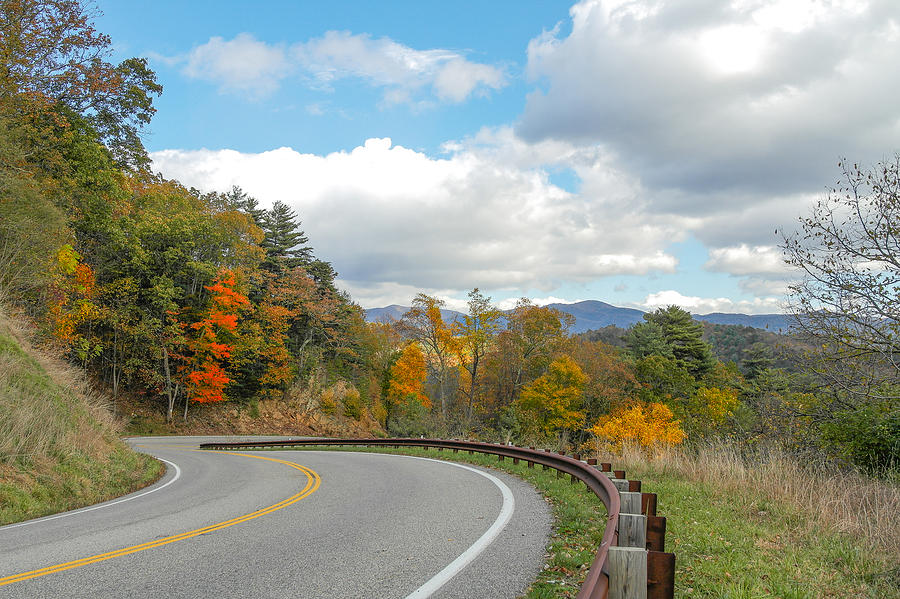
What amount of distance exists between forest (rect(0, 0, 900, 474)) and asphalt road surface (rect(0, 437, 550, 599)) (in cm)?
752

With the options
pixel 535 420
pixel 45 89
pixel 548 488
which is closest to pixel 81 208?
pixel 45 89

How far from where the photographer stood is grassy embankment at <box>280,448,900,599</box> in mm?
4688

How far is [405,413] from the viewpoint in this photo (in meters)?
51.9

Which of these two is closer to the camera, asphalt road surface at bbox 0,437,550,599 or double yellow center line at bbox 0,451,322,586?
asphalt road surface at bbox 0,437,550,599

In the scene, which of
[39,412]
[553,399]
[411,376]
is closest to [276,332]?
[411,376]

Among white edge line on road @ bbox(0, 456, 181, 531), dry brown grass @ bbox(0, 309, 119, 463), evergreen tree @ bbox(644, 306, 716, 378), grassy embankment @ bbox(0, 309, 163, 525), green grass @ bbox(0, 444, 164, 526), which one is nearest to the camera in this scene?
white edge line on road @ bbox(0, 456, 181, 531)

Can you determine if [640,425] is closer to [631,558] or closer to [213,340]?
[213,340]

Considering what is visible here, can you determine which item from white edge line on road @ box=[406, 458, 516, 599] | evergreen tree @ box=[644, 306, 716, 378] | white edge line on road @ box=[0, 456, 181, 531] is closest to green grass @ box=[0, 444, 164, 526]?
white edge line on road @ box=[0, 456, 181, 531]

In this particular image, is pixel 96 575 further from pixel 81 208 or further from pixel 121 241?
pixel 121 241

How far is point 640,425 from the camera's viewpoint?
44906 millimetres

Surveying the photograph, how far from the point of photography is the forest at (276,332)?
1264 centimetres

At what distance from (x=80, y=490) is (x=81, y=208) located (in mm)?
19604

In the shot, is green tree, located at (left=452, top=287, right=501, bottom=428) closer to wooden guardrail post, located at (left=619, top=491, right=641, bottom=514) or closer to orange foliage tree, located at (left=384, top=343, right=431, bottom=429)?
orange foliage tree, located at (left=384, top=343, right=431, bottom=429)

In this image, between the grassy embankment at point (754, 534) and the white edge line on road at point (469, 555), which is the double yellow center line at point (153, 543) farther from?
the grassy embankment at point (754, 534)
